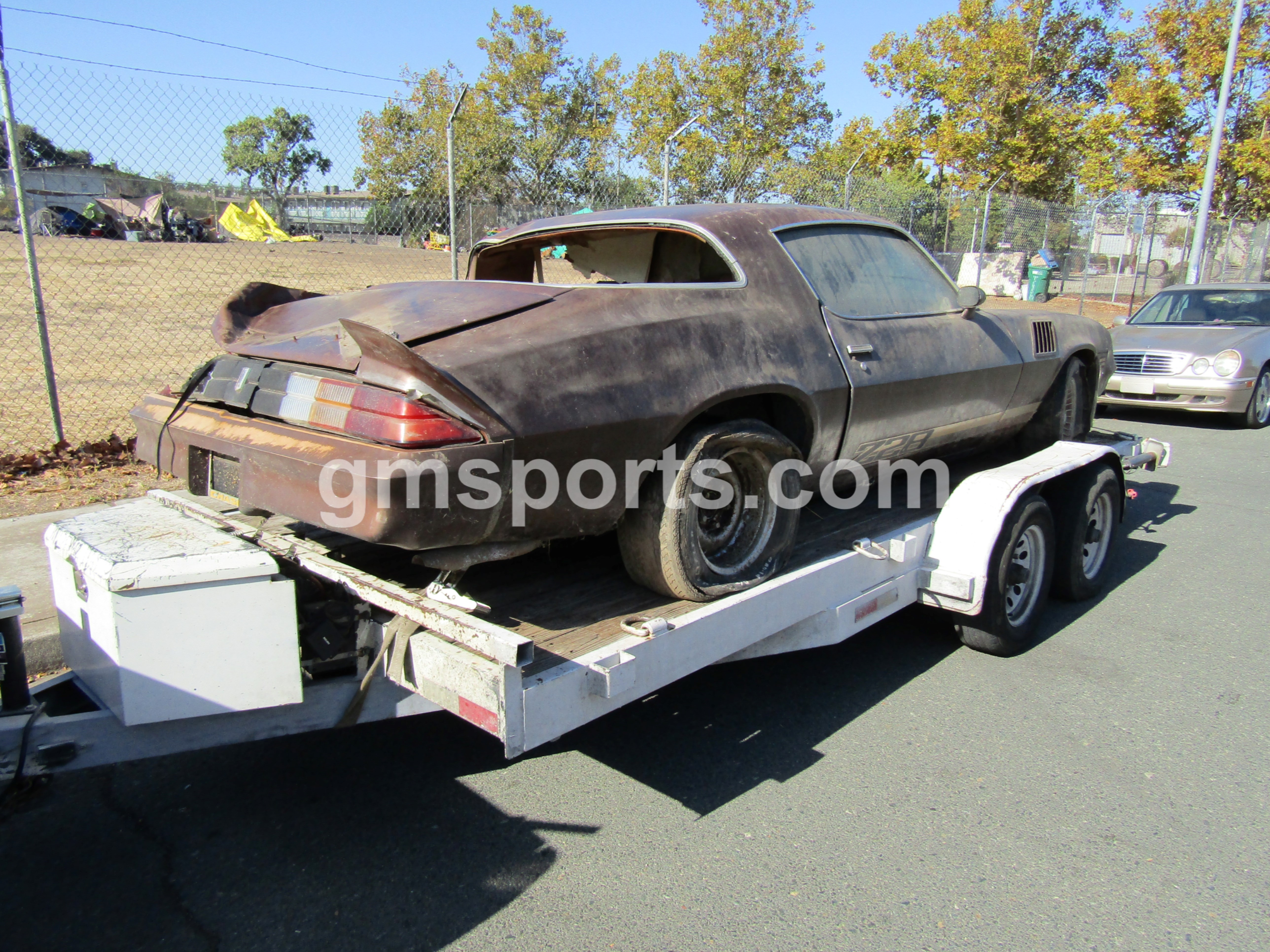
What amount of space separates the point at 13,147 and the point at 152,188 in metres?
11.1

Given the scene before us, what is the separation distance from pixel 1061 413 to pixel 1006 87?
64.4 ft

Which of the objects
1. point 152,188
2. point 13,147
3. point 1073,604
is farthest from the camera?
point 152,188

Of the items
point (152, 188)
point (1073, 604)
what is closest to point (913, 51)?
point (152, 188)

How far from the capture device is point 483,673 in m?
2.20

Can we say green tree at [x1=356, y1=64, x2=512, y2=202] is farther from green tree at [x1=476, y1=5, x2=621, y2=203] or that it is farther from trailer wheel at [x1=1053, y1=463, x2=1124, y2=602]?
trailer wheel at [x1=1053, y1=463, x2=1124, y2=602]

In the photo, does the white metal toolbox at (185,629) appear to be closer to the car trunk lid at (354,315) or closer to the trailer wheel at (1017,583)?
the car trunk lid at (354,315)

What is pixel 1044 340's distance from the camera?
484 centimetres

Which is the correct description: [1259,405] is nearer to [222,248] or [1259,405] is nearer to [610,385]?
[610,385]

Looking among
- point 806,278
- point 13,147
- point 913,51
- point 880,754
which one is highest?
point 913,51

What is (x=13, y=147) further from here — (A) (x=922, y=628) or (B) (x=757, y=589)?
(A) (x=922, y=628)

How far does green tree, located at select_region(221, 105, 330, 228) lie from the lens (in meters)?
8.77

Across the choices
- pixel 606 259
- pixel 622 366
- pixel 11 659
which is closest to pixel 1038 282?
pixel 606 259

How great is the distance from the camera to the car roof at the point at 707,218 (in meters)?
3.42

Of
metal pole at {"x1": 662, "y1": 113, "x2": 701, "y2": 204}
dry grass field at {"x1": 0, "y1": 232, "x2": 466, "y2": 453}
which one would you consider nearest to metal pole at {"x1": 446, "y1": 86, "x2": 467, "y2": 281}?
dry grass field at {"x1": 0, "y1": 232, "x2": 466, "y2": 453}
